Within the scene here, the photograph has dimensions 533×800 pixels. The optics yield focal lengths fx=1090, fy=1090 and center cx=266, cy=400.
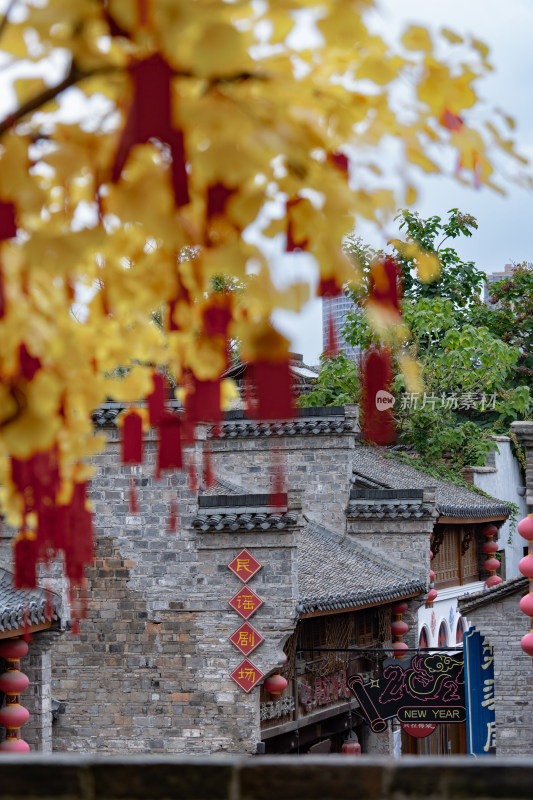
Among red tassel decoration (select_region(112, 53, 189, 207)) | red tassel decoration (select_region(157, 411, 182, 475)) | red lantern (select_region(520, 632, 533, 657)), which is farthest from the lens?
red lantern (select_region(520, 632, 533, 657))

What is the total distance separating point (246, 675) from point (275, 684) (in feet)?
1.74

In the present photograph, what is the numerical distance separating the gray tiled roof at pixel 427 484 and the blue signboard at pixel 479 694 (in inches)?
313

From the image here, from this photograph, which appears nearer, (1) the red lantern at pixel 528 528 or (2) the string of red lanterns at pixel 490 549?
(1) the red lantern at pixel 528 528

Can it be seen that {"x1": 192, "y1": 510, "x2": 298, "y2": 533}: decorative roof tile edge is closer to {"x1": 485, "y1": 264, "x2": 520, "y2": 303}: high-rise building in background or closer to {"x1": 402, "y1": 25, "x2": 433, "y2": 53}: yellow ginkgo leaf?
{"x1": 402, "y1": 25, "x2": 433, "y2": 53}: yellow ginkgo leaf

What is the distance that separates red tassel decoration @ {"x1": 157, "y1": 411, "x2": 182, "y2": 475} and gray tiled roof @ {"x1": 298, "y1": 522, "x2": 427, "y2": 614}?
40.4 feet

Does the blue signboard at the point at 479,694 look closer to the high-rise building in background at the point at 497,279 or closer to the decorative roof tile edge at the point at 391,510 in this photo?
the decorative roof tile edge at the point at 391,510

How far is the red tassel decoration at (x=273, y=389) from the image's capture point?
2.32m

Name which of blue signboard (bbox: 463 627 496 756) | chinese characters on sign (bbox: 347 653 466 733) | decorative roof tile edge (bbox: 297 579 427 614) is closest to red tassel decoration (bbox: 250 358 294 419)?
decorative roof tile edge (bbox: 297 579 427 614)

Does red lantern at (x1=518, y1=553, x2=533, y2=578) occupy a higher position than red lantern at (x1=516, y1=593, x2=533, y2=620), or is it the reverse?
red lantern at (x1=518, y1=553, x2=533, y2=578)

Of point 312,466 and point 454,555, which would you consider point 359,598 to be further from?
point 454,555

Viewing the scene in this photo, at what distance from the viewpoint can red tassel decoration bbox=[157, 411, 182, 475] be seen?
304 centimetres

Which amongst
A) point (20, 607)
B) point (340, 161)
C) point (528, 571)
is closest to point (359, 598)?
point (528, 571)

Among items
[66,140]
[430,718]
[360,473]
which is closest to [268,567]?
[430,718]

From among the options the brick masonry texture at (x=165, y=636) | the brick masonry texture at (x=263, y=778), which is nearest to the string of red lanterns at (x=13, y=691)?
the brick masonry texture at (x=165, y=636)
